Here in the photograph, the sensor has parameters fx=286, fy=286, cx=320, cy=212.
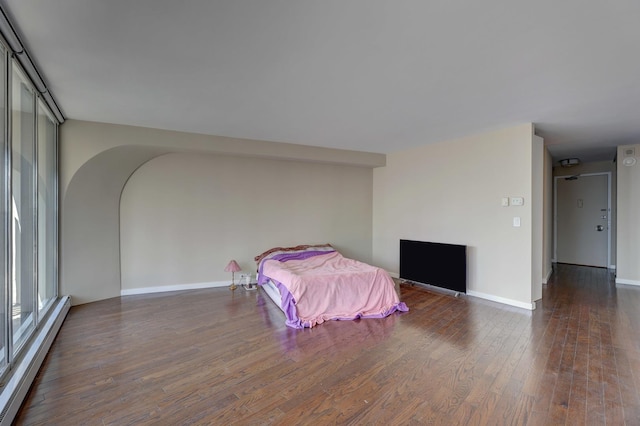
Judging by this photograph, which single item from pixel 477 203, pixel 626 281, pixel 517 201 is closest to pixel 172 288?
pixel 477 203

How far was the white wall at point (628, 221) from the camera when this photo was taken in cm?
487

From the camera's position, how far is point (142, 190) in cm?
437

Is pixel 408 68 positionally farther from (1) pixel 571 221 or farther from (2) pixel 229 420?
(1) pixel 571 221

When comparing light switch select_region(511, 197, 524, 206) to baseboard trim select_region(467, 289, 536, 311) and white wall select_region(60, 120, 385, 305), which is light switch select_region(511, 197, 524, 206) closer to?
baseboard trim select_region(467, 289, 536, 311)

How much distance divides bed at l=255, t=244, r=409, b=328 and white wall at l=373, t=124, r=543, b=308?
1.51 meters

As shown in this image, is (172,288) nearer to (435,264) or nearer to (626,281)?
(435,264)

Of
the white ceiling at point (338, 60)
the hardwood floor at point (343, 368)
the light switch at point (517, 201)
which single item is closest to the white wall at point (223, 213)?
the hardwood floor at point (343, 368)

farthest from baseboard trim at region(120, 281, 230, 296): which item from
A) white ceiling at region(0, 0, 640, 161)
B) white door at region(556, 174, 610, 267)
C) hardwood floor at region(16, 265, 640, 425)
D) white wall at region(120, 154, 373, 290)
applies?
white door at region(556, 174, 610, 267)

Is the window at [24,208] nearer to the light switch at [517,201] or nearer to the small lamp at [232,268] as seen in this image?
the small lamp at [232,268]

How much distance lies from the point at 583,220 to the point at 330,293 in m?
6.55

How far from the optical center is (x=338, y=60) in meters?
2.10

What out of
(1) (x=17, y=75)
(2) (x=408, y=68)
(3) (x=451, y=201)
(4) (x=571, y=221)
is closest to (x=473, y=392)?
(2) (x=408, y=68)

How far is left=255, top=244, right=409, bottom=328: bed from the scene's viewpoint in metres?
3.35

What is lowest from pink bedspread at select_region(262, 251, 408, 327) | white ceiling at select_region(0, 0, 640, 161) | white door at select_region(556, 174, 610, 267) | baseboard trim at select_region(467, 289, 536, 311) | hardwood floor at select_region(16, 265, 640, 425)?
hardwood floor at select_region(16, 265, 640, 425)
